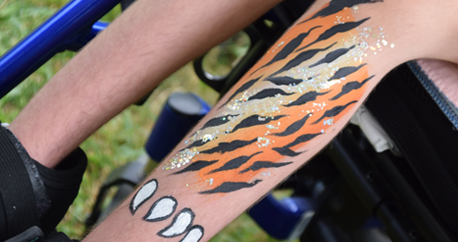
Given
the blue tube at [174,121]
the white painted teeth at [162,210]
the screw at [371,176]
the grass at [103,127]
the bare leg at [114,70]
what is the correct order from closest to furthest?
1. the white painted teeth at [162,210]
2. the bare leg at [114,70]
3. the screw at [371,176]
4. the blue tube at [174,121]
5. the grass at [103,127]

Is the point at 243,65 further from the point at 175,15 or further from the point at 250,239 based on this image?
the point at 250,239

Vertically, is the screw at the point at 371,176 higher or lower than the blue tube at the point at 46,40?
lower

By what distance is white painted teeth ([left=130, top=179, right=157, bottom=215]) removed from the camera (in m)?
0.57

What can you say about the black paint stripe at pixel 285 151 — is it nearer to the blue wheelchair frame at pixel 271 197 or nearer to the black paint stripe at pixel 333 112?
the black paint stripe at pixel 333 112

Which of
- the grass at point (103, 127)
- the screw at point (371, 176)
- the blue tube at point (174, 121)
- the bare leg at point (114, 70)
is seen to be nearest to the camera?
the bare leg at point (114, 70)

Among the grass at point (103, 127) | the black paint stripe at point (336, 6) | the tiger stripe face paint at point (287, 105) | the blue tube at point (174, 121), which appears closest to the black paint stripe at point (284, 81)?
the tiger stripe face paint at point (287, 105)

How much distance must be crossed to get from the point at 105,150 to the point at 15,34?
535mm

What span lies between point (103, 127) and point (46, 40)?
675 mm

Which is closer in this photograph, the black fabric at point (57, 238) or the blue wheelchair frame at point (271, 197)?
the black fabric at point (57, 238)

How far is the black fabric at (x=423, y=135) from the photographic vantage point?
0.71 m

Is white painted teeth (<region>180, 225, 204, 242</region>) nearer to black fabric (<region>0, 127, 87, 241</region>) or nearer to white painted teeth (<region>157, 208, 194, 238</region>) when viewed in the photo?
white painted teeth (<region>157, 208, 194, 238</region>)

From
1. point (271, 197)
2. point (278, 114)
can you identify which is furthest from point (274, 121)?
point (271, 197)

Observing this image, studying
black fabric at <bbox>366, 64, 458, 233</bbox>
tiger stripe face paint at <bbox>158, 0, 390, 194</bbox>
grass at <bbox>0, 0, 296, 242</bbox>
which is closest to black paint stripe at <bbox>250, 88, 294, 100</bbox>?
tiger stripe face paint at <bbox>158, 0, 390, 194</bbox>

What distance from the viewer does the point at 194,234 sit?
22.4 inches
